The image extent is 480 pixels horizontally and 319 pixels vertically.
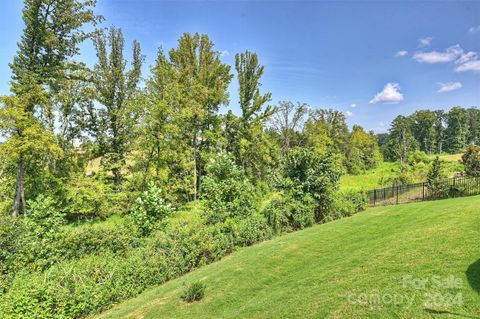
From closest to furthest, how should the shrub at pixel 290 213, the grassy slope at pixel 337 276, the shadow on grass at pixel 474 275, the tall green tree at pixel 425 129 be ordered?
the shadow on grass at pixel 474 275 < the grassy slope at pixel 337 276 < the shrub at pixel 290 213 < the tall green tree at pixel 425 129

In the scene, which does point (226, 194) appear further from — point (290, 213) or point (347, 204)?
point (347, 204)

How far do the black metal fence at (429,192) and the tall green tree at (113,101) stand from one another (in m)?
17.7

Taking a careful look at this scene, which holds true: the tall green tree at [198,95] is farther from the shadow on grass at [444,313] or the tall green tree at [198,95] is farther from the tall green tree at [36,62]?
the shadow on grass at [444,313]

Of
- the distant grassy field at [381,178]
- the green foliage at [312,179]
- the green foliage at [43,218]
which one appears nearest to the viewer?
the green foliage at [43,218]

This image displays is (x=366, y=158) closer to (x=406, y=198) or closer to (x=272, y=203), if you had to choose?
(x=406, y=198)

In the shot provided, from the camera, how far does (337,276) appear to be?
5047mm

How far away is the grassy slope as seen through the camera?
12.6 feet

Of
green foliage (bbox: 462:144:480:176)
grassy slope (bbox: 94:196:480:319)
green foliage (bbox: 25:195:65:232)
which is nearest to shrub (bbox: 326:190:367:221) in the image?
grassy slope (bbox: 94:196:480:319)

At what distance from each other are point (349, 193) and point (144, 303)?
12263mm

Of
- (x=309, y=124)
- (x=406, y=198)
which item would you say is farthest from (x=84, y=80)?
(x=309, y=124)

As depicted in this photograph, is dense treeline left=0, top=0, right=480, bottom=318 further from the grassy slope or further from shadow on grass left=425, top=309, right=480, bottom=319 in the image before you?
shadow on grass left=425, top=309, right=480, bottom=319

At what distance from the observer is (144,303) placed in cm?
634

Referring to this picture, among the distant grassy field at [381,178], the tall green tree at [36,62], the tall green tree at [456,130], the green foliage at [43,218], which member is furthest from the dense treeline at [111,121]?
the tall green tree at [456,130]

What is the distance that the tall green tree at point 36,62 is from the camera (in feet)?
47.2
